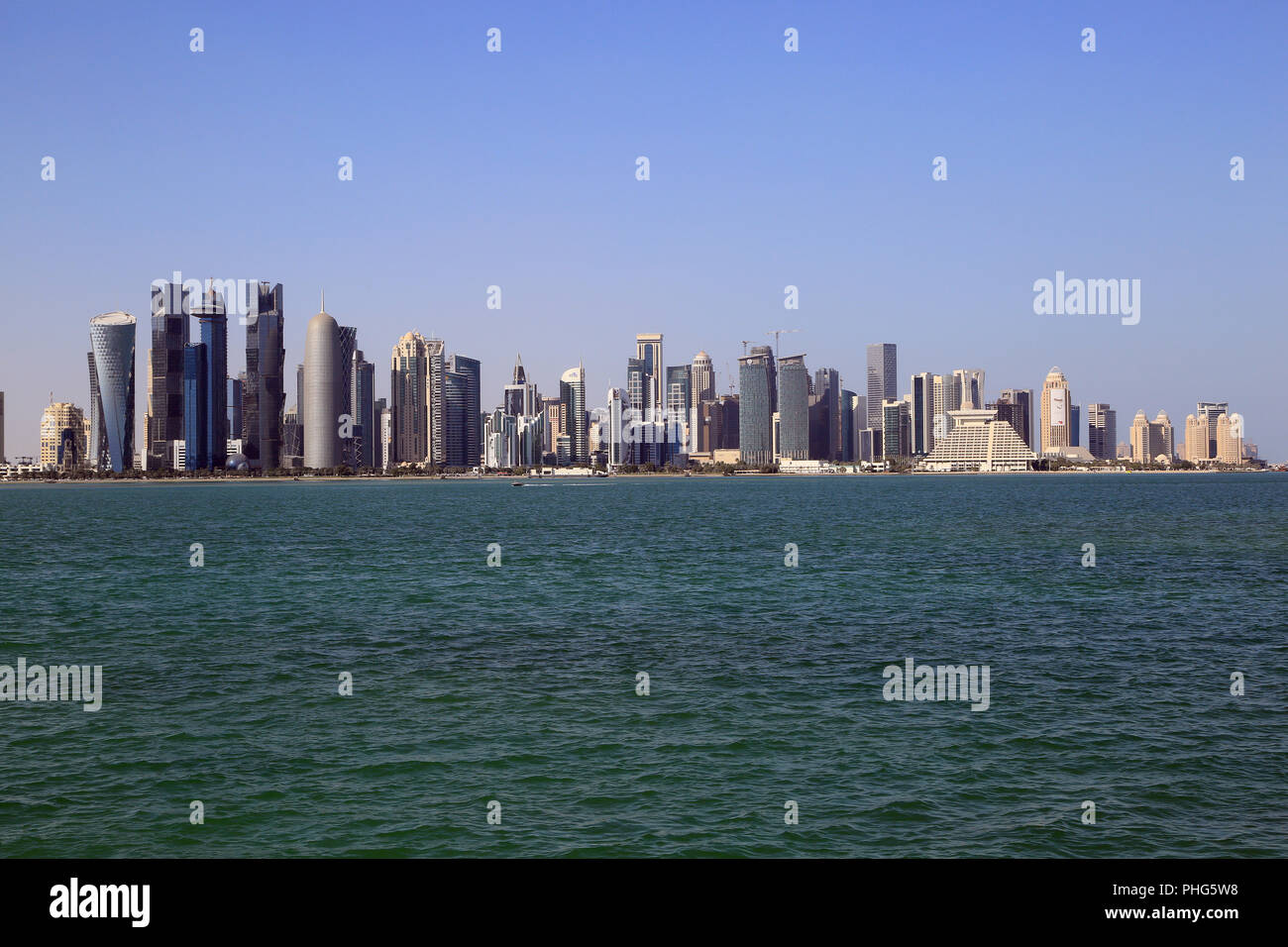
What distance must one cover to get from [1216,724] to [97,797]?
95.1 ft

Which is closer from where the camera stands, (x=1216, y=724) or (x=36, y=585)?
(x=1216, y=724)

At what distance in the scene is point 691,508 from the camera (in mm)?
180500

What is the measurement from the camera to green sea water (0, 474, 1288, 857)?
20.2m

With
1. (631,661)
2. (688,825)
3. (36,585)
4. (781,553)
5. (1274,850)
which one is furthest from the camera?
(781,553)

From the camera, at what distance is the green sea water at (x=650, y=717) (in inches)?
795

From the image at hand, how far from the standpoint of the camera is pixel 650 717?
2848 cm
